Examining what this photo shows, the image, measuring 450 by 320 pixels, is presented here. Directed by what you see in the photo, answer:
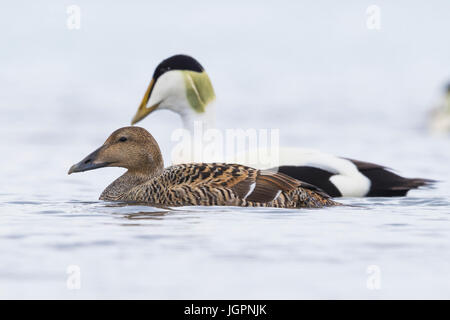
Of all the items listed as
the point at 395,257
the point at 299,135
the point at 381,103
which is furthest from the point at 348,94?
the point at 395,257

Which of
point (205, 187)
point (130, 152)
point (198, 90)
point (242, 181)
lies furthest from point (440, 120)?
point (205, 187)

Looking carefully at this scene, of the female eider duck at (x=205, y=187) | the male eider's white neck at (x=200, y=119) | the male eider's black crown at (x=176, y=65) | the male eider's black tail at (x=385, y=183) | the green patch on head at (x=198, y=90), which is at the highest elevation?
the male eider's black crown at (x=176, y=65)

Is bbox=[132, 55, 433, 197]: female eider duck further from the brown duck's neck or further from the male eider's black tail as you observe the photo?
the brown duck's neck

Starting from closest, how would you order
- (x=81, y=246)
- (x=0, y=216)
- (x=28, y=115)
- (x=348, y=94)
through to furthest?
(x=81, y=246)
(x=0, y=216)
(x=28, y=115)
(x=348, y=94)

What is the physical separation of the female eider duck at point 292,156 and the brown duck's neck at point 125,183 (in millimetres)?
944

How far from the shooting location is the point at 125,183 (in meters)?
7.33

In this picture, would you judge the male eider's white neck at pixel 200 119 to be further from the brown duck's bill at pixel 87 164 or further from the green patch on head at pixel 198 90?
the brown duck's bill at pixel 87 164

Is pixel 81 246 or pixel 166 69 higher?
pixel 166 69

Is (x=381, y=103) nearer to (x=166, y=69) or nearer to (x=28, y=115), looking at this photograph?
(x=28, y=115)

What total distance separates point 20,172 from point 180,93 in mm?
2370

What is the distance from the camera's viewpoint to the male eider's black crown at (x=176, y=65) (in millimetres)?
8250

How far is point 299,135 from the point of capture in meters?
14.2

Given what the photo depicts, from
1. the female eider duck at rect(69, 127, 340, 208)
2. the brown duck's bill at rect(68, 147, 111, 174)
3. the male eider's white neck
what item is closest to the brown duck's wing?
the female eider duck at rect(69, 127, 340, 208)

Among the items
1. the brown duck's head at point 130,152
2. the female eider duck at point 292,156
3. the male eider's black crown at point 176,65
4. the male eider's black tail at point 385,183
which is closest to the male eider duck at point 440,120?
the male eider's black tail at point 385,183
